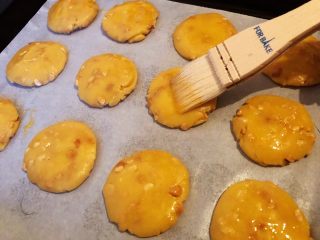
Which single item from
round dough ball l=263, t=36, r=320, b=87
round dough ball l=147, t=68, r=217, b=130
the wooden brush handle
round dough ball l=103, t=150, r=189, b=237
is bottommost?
round dough ball l=103, t=150, r=189, b=237

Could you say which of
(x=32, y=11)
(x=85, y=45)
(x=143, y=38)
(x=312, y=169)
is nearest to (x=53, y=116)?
(x=85, y=45)

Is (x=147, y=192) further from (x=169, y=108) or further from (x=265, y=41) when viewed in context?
(x=265, y=41)

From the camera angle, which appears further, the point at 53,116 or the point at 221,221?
the point at 53,116

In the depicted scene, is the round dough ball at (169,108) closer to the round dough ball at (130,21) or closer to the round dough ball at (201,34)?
the round dough ball at (201,34)

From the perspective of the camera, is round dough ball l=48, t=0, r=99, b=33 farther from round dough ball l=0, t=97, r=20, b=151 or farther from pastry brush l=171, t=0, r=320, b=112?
pastry brush l=171, t=0, r=320, b=112

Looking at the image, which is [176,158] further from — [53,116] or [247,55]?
[53,116]

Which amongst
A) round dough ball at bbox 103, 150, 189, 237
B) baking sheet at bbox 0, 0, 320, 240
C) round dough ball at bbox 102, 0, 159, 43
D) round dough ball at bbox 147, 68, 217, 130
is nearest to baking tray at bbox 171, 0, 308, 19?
baking sheet at bbox 0, 0, 320, 240
